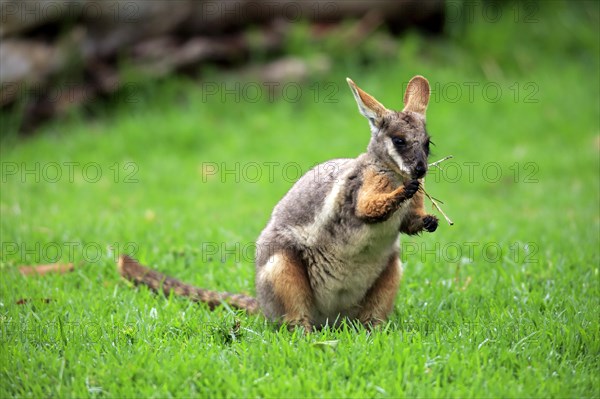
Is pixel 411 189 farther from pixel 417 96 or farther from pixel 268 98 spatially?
pixel 268 98

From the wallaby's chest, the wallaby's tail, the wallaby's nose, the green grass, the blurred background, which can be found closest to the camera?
the green grass

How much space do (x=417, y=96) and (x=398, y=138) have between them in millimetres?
595

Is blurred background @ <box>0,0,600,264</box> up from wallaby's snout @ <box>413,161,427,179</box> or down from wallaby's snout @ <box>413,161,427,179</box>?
down

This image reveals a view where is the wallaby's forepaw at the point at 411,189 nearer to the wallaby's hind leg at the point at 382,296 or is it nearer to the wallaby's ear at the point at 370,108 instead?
→ the wallaby's ear at the point at 370,108

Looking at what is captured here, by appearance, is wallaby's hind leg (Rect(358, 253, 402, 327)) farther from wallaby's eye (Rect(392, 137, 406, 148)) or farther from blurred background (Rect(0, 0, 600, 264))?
blurred background (Rect(0, 0, 600, 264))

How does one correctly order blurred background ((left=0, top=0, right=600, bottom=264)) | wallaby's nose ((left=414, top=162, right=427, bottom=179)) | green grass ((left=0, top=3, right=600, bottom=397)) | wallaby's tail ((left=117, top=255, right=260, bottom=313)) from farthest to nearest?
blurred background ((left=0, top=0, right=600, bottom=264)), wallaby's tail ((left=117, top=255, right=260, bottom=313)), wallaby's nose ((left=414, top=162, right=427, bottom=179)), green grass ((left=0, top=3, right=600, bottom=397))

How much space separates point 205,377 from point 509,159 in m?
8.35

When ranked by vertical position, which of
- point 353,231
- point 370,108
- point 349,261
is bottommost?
point 349,261

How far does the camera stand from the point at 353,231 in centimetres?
496

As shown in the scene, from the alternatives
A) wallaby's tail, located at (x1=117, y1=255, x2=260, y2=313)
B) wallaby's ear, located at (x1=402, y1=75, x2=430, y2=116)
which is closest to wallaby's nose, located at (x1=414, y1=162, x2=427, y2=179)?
wallaby's ear, located at (x1=402, y1=75, x2=430, y2=116)

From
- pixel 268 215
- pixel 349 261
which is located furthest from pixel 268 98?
pixel 349 261

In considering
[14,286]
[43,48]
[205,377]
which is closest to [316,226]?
[205,377]

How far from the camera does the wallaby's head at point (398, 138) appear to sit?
4.73 m

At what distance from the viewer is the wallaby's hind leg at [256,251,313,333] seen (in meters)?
5.02
